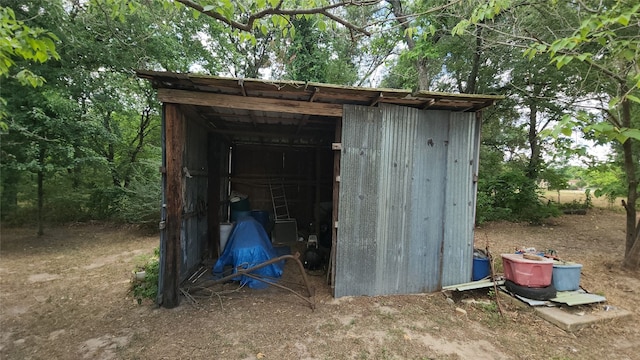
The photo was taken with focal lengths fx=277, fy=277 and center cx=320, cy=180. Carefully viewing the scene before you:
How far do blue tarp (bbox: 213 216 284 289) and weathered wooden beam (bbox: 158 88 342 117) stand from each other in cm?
216

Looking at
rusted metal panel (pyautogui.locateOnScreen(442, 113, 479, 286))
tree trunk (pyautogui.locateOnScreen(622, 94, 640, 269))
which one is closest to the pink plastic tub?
rusted metal panel (pyautogui.locateOnScreen(442, 113, 479, 286))

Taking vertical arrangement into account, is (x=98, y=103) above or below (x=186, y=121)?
above

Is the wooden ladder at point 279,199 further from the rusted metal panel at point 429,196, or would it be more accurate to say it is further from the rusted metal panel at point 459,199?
the rusted metal panel at point 459,199

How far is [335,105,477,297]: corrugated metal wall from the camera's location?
3.84 metres

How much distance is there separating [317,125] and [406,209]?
2447 millimetres

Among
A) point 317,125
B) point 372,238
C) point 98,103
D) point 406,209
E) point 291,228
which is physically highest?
point 98,103

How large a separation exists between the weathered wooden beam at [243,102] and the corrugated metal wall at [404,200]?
0.35 meters

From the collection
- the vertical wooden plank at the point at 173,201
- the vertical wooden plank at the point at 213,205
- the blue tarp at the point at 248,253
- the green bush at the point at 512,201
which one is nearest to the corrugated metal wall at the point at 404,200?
the blue tarp at the point at 248,253

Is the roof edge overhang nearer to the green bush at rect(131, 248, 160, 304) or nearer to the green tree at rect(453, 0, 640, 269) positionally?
the green tree at rect(453, 0, 640, 269)

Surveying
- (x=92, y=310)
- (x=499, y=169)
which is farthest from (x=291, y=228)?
(x=499, y=169)

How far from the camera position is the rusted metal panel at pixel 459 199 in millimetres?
4047

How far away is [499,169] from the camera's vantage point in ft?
33.1

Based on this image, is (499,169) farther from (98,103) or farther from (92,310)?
(98,103)

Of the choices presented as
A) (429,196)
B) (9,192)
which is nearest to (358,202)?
(429,196)
